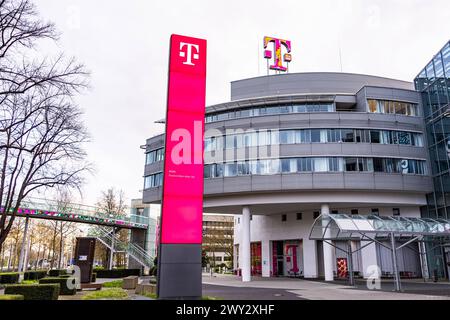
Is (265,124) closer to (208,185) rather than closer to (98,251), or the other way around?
(208,185)

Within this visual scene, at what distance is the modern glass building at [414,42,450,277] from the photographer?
117ft

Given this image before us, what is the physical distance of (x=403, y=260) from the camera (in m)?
39.9

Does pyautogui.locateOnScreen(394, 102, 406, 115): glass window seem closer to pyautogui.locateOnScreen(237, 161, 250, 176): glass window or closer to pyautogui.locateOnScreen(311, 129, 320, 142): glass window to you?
pyautogui.locateOnScreen(311, 129, 320, 142): glass window

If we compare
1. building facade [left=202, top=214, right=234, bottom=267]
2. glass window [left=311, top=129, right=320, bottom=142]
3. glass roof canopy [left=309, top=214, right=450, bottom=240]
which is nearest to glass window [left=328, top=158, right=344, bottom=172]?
glass window [left=311, top=129, right=320, bottom=142]

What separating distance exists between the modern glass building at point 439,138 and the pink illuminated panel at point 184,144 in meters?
28.0

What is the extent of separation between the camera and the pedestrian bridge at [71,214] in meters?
35.6

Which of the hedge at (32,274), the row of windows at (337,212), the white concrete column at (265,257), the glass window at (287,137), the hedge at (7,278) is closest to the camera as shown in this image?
A: the hedge at (7,278)

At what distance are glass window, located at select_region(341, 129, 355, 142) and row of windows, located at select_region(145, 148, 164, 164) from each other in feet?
68.0

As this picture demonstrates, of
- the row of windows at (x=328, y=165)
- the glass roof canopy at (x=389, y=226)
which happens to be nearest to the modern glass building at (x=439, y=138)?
the row of windows at (x=328, y=165)

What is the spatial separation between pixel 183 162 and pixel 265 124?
24.9 m

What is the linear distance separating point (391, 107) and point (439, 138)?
19.5ft

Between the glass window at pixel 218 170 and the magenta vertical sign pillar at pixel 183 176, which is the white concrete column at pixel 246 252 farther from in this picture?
the magenta vertical sign pillar at pixel 183 176

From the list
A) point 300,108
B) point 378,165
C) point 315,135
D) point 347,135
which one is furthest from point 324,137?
point 300,108

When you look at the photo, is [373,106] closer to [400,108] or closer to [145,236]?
[400,108]
